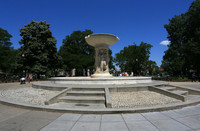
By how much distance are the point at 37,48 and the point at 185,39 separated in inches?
1471

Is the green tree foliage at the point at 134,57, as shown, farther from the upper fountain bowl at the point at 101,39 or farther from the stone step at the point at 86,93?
the stone step at the point at 86,93

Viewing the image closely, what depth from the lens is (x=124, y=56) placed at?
47719 millimetres

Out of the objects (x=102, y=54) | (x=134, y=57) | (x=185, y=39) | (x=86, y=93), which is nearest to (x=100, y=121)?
(x=86, y=93)

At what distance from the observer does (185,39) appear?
113ft

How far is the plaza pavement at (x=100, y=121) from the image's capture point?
12.8ft

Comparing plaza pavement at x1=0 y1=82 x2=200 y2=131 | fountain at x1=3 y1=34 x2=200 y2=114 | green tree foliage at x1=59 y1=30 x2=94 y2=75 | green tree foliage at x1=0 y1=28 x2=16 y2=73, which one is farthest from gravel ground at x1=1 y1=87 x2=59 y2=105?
green tree foliage at x1=0 y1=28 x2=16 y2=73

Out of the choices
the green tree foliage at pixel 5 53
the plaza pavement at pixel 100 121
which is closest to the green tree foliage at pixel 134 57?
the green tree foliage at pixel 5 53

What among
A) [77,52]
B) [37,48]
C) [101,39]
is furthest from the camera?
[77,52]

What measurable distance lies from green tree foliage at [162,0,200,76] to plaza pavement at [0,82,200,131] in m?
28.0

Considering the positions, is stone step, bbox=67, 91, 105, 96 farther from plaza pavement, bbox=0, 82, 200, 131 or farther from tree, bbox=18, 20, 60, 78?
tree, bbox=18, 20, 60, 78

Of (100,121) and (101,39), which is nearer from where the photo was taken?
(100,121)

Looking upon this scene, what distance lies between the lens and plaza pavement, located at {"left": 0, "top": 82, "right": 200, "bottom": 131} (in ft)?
12.8

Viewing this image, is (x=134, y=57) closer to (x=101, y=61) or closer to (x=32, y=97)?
(x=101, y=61)

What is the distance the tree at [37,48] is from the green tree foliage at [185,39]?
100 feet
